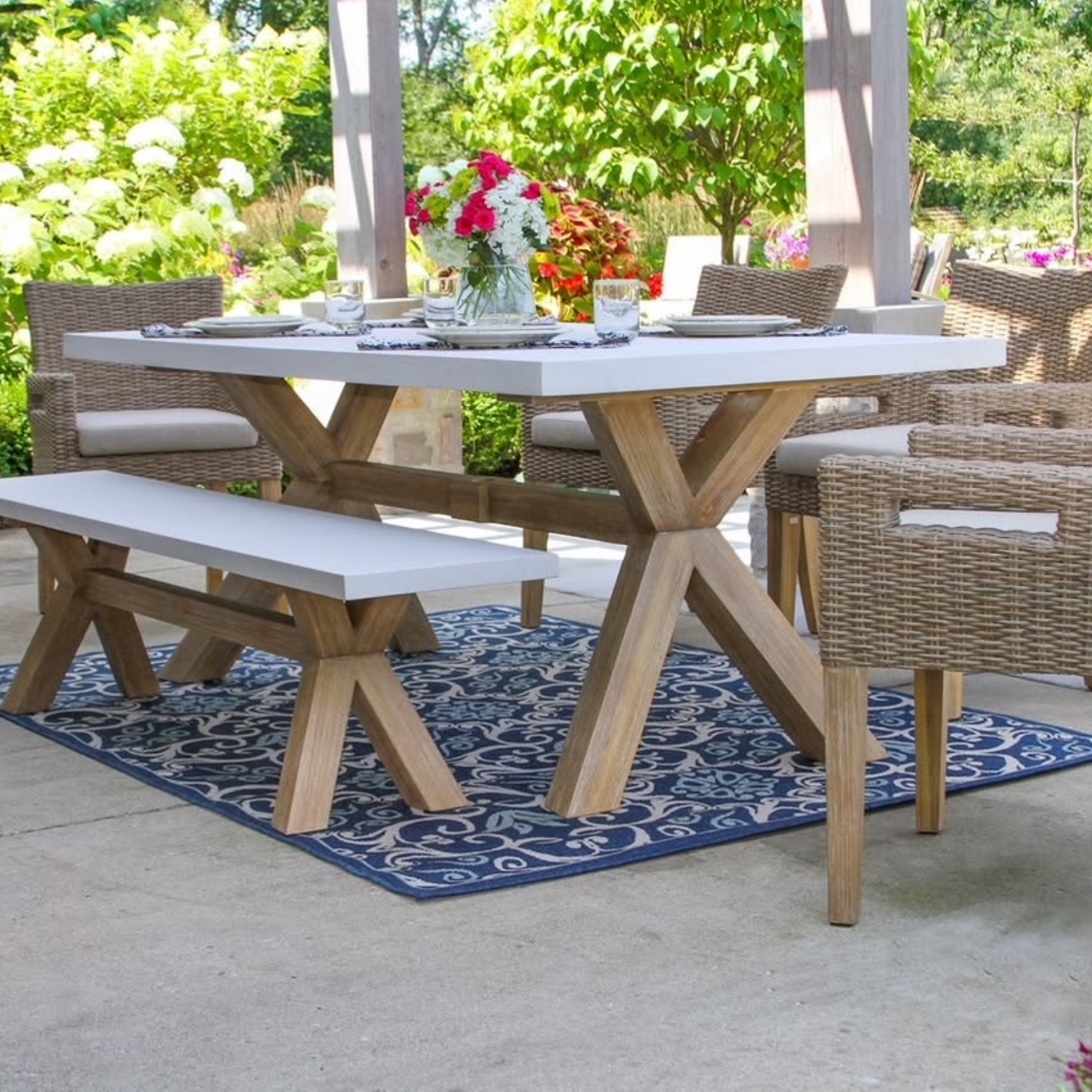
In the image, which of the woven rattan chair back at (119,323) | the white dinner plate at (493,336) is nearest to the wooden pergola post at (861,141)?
the woven rattan chair back at (119,323)

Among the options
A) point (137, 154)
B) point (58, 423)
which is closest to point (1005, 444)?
point (58, 423)

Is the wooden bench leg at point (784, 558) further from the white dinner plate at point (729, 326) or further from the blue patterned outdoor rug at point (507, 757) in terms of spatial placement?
the white dinner plate at point (729, 326)

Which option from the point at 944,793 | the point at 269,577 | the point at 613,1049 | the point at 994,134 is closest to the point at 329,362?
the point at 269,577

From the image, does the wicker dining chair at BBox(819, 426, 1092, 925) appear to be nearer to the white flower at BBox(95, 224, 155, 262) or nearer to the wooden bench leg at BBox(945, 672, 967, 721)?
the wooden bench leg at BBox(945, 672, 967, 721)

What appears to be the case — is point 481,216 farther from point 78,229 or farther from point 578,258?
point 578,258

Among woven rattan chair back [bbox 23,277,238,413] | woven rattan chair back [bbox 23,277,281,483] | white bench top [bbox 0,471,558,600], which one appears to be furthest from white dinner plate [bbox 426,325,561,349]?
woven rattan chair back [bbox 23,277,238,413]

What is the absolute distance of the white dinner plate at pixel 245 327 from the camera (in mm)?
3965

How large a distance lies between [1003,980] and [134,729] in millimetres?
1994

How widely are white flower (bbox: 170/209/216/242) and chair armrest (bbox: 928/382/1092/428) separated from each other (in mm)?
4120

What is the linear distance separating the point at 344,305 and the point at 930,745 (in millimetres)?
1753

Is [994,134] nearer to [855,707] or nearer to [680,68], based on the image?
[680,68]

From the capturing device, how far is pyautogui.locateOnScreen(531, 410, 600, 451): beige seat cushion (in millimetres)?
4457

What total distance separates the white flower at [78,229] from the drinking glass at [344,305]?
3.01 metres

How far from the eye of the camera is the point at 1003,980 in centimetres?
234
